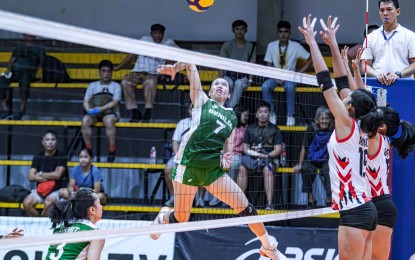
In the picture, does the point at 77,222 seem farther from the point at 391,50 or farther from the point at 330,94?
the point at 391,50

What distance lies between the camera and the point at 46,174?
38.1 feet

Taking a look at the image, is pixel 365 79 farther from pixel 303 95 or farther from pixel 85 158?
pixel 85 158

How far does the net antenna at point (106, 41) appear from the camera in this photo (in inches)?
229

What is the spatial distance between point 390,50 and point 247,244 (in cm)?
347

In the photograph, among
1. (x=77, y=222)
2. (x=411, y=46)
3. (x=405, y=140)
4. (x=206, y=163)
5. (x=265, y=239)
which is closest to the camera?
(x=77, y=222)

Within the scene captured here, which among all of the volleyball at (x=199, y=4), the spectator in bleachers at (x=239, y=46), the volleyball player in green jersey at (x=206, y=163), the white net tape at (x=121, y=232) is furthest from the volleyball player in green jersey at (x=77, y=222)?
the spectator in bleachers at (x=239, y=46)

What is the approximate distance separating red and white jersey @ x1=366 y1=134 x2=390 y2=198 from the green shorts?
5.64ft

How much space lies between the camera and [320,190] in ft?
40.2

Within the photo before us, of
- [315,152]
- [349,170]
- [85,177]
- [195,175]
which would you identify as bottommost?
[85,177]

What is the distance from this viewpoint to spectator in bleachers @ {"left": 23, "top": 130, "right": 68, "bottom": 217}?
11.6m

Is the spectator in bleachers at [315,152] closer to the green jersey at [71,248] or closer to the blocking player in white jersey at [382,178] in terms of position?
the blocking player in white jersey at [382,178]

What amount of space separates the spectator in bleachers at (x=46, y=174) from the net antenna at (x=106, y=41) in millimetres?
4118

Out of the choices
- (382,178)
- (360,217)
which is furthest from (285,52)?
(360,217)

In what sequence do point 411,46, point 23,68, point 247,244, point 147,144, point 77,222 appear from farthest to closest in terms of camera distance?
point 147,144
point 23,68
point 247,244
point 411,46
point 77,222
